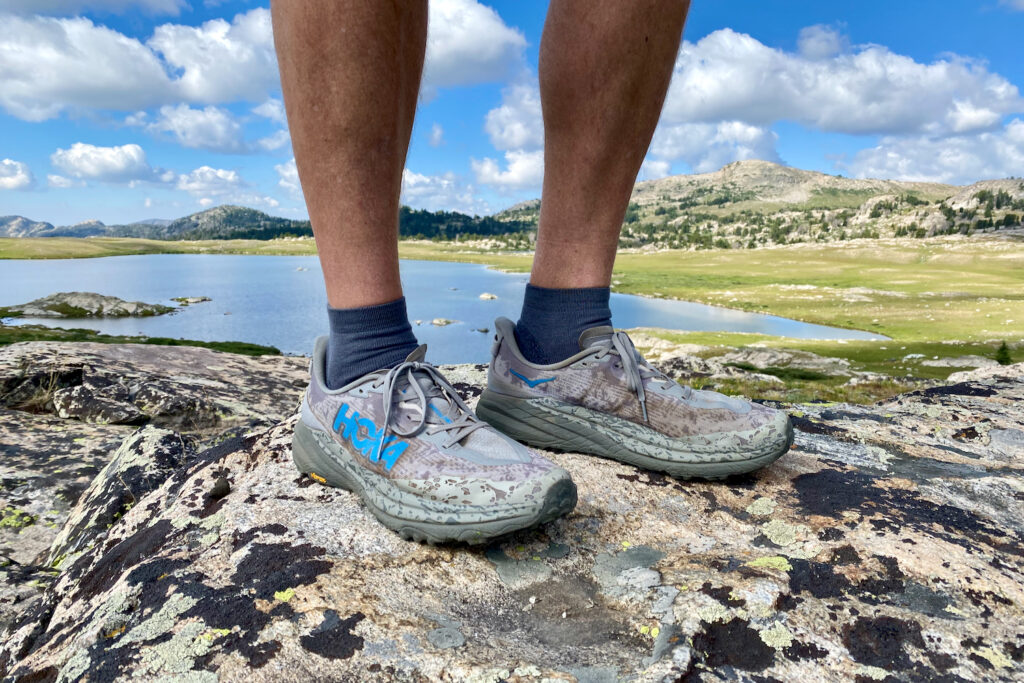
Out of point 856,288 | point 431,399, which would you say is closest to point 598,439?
point 431,399

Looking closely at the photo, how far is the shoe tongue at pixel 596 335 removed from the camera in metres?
2.73

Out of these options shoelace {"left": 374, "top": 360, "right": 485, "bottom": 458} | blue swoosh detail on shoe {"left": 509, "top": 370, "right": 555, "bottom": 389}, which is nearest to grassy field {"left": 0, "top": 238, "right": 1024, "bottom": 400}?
blue swoosh detail on shoe {"left": 509, "top": 370, "right": 555, "bottom": 389}

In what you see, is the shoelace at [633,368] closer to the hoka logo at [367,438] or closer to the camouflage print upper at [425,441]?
the camouflage print upper at [425,441]

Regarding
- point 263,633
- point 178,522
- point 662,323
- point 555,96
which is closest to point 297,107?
point 555,96

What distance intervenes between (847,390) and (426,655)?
23971mm

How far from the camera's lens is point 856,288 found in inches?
3349

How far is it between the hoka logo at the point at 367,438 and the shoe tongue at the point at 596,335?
3.27ft

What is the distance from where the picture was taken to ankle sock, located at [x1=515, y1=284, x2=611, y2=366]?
2.77 m

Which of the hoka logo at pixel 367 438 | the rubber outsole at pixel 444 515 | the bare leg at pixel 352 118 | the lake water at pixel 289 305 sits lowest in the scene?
the lake water at pixel 289 305

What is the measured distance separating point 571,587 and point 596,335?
1212mm

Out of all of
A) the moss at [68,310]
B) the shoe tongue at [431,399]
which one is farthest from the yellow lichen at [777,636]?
the moss at [68,310]

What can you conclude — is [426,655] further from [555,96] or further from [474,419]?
[555,96]

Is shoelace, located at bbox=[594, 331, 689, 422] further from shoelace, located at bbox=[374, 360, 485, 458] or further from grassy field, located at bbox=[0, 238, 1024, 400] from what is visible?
grassy field, located at bbox=[0, 238, 1024, 400]

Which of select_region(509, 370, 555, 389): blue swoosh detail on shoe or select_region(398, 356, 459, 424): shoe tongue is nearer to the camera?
select_region(398, 356, 459, 424): shoe tongue
